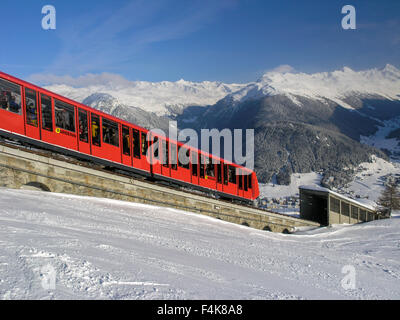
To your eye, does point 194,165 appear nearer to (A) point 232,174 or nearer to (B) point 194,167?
(B) point 194,167

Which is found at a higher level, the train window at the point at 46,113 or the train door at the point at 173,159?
the train window at the point at 46,113

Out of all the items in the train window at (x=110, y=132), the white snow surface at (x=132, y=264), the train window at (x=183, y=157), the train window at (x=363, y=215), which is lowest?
the train window at (x=363, y=215)

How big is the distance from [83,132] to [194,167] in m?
8.12

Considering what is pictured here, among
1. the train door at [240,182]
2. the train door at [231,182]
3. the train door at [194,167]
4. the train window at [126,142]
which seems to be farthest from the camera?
the train door at [240,182]

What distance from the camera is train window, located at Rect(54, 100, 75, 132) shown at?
44.9 ft

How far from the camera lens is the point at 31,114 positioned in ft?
42.2

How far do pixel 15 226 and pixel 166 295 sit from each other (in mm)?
4253

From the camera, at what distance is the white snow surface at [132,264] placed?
4535 millimetres

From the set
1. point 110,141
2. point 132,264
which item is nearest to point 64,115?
point 110,141

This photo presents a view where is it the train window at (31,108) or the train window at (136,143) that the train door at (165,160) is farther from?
the train window at (31,108)

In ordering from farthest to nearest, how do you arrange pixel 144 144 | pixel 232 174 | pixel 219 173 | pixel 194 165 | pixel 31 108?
pixel 232 174 → pixel 219 173 → pixel 194 165 → pixel 144 144 → pixel 31 108

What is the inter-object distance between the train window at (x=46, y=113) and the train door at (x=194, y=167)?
9.04 meters

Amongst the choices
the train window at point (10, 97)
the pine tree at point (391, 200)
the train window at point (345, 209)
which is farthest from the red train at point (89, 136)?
the pine tree at point (391, 200)
